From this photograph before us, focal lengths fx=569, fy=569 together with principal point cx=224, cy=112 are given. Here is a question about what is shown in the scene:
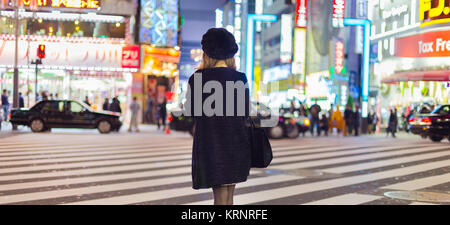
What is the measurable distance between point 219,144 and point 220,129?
Answer: 0.34 ft

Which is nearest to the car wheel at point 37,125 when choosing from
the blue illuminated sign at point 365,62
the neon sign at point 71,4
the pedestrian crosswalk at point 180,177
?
the pedestrian crosswalk at point 180,177

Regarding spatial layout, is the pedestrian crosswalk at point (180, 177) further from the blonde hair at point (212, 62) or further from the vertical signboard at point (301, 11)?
the vertical signboard at point (301, 11)

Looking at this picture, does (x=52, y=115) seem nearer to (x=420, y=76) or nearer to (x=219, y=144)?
(x=219, y=144)

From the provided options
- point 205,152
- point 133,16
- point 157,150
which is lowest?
point 157,150

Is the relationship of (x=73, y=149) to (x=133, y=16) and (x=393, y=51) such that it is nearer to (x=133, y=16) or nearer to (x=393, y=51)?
(x=133, y=16)

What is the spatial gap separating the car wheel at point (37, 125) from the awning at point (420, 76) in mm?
20725

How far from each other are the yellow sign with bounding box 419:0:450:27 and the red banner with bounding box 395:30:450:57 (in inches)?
158

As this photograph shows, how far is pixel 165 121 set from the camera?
2645cm

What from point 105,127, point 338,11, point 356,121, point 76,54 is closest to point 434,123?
point 356,121

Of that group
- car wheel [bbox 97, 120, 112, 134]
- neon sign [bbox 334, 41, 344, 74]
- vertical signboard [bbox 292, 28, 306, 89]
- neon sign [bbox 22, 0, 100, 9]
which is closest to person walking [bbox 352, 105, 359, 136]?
car wheel [bbox 97, 120, 112, 134]

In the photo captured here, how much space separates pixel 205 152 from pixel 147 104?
28.6m

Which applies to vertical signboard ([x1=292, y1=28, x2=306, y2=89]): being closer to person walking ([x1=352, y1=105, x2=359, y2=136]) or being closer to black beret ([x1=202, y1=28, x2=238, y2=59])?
person walking ([x1=352, y1=105, x2=359, y2=136])

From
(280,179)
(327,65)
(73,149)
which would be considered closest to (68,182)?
(280,179)

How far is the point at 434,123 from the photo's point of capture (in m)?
19.8
